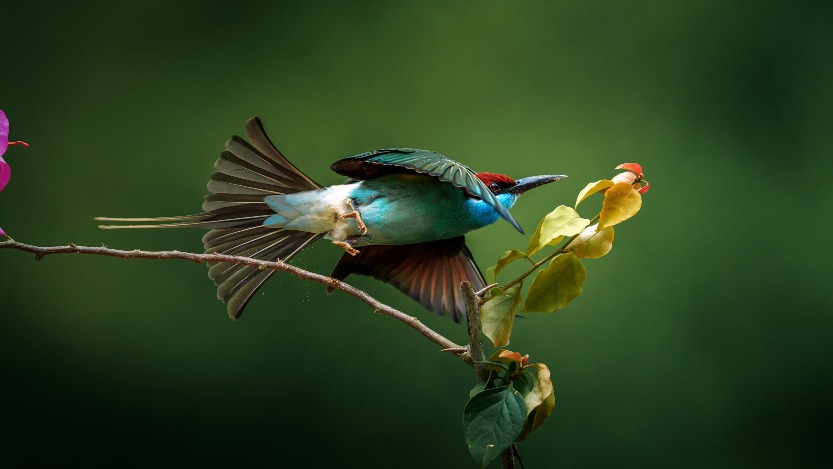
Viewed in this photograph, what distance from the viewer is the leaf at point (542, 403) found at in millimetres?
832

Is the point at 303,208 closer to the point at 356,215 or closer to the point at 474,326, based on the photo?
the point at 356,215

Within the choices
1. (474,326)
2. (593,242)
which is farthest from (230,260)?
(593,242)

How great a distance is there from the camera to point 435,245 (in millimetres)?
1256

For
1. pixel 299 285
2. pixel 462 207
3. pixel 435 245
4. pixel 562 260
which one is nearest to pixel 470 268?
pixel 435 245

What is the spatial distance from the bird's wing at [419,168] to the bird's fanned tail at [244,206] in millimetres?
69

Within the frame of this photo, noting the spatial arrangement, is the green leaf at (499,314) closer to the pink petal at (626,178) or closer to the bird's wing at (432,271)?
the pink petal at (626,178)

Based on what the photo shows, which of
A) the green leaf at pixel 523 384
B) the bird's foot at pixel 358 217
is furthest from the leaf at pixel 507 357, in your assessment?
the bird's foot at pixel 358 217

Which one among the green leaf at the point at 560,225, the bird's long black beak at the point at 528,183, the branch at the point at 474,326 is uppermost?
the bird's long black beak at the point at 528,183

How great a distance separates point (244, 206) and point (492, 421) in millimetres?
484

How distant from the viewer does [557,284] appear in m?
0.86

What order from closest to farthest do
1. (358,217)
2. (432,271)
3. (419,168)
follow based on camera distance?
(419,168) < (358,217) < (432,271)

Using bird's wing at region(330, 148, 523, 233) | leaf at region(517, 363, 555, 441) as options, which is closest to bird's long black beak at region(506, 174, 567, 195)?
bird's wing at region(330, 148, 523, 233)

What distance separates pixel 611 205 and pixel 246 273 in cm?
52

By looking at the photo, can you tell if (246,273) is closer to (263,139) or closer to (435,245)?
(263,139)
